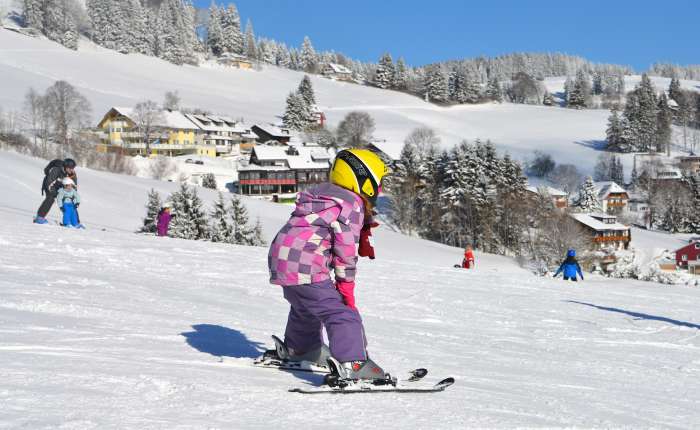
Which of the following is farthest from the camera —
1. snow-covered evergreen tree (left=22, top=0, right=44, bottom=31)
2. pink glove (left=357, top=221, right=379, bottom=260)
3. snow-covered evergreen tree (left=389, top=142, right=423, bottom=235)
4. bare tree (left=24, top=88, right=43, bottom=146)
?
snow-covered evergreen tree (left=22, top=0, right=44, bottom=31)

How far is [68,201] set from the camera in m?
16.0

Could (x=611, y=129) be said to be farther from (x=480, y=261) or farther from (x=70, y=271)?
(x=70, y=271)

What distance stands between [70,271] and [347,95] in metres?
Result: 131

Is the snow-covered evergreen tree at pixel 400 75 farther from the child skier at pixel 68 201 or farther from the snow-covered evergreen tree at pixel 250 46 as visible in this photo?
the child skier at pixel 68 201

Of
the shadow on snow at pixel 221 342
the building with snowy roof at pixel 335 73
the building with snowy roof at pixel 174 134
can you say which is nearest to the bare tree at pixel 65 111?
the building with snowy roof at pixel 174 134

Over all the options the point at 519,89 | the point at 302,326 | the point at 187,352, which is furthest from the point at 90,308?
the point at 519,89

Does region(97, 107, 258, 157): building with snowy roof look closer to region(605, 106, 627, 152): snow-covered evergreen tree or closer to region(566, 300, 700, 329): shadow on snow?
region(605, 106, 627, 152): snow-covered evergreen tree

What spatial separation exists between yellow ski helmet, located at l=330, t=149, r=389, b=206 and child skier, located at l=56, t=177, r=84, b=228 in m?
13.6

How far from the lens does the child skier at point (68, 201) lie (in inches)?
618

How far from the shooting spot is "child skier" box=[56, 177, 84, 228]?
51.5ft

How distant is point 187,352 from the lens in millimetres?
4617

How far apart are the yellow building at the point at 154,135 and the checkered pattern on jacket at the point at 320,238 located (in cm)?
7809

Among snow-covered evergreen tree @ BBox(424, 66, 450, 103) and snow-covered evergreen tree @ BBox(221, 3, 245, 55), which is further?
snow-covered evergreen tree @ BBox(221, 3, 245, 55)

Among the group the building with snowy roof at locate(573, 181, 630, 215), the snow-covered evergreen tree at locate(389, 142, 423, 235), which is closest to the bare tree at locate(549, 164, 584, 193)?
the building with snowy roof at locate(573, 181, 630, 215)
